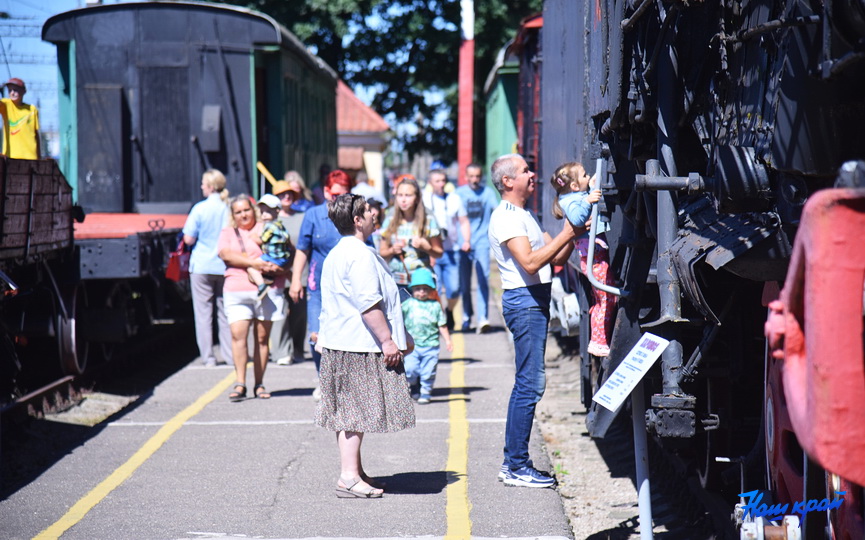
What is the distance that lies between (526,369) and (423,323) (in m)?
2.52

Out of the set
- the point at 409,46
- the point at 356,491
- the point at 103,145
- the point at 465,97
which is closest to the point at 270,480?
the point at 356,491

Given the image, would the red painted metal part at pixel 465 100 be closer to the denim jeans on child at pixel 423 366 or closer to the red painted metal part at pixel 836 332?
the denim jeans on child at pixel 423 366

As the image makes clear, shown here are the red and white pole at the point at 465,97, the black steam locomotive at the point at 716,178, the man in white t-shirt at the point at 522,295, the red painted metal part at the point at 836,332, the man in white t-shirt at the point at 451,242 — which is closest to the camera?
the red painted metal part at the point at 836,332

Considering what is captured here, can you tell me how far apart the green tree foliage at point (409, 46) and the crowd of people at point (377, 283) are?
17.6 metres

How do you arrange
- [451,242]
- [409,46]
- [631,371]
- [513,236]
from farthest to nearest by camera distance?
[409,46] < [451,242] < [513,236] < [631,371]

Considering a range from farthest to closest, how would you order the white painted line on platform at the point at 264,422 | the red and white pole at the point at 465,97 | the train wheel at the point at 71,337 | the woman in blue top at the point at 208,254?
the red and white pole at the point at 465,97 → the woman in blue top at the point at 208,254 → the train wheel at the point at 71,337 → the white painted line on platform at the point at 264,422

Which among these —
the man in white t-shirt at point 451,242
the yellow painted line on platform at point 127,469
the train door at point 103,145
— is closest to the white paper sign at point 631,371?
the yellow painted line on platform at point 127,469

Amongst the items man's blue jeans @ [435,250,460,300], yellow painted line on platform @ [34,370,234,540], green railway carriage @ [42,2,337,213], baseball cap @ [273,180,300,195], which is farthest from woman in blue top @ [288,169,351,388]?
green railway carriage @ [42,2,337,213]

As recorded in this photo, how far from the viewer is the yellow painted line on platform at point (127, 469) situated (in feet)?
18.7

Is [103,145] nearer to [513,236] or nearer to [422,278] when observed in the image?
[422,278]

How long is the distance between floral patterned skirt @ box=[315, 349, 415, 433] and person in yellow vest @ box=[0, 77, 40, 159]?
200 inches

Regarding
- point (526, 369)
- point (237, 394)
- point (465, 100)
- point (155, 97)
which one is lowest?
point (237, 394)

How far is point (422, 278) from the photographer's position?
8.66m

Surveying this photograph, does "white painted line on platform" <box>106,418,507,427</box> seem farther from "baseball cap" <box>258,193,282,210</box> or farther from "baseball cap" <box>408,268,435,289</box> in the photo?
"baseball cap" <box>258,193,282,210</box>
